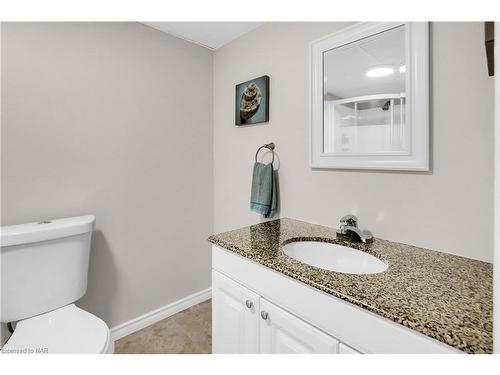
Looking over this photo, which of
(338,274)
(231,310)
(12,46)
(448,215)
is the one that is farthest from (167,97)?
(448,215)

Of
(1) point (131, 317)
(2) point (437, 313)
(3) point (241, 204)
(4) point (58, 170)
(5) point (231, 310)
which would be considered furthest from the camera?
(3) point (241, 204)

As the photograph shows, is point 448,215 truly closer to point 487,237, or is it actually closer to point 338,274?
point 487,237

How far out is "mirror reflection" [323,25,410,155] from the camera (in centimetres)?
118

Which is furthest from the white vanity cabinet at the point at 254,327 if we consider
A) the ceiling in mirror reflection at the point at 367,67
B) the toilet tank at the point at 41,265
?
the ceiling in mirror reflection at the point at 367,67

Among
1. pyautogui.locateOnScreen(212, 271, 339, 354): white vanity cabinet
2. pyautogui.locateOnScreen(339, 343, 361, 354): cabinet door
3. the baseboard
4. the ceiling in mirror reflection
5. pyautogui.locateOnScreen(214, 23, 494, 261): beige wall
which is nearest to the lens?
pyautogui.locateOnScreen(339, 343, 361, 354): cabinet door

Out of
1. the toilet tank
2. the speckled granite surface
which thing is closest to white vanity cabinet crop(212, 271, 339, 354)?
the speckled granite surface

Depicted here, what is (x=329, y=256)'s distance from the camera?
131 cm

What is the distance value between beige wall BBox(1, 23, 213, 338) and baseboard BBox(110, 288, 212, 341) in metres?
0.04

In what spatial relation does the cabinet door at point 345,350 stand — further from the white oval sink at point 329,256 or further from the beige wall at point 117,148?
the beige wall at point 117,148

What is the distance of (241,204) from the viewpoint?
2021 mm

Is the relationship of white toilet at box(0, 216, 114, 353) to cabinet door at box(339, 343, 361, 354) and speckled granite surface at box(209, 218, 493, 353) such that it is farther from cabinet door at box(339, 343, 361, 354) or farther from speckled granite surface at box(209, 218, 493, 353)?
cabinet door at box(339, 343, 361, 354)

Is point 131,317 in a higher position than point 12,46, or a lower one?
lower

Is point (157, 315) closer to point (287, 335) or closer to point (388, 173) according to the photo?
point (287, 335)

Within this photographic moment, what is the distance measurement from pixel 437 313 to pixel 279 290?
492 millimetres
